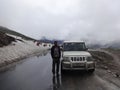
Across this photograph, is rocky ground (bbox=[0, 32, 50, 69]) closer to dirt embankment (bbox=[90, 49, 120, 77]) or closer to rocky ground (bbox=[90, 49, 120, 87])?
rocky ground (bbox=[90, 49, 120, 87])

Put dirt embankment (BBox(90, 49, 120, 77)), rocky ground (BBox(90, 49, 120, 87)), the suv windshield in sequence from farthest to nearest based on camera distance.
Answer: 1. dirt embankment (BBox(90, 49, 120, 77))
2. the suv windshield
3. rocky ground (BBox(90, 49, 120, 87))

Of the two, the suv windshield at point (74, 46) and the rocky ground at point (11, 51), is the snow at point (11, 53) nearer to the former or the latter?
the rocky ground at point (11, 51)

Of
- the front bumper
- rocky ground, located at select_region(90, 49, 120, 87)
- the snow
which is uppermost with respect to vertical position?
the snow

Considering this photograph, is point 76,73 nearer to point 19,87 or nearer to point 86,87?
point 86,87

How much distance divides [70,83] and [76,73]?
3.19 m

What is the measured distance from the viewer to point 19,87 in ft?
34.4

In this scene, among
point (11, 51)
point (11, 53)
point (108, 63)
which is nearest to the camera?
point (108, 63)

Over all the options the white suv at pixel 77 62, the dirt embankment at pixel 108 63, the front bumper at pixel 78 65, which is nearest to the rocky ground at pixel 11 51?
the white suv at pixel 77 62

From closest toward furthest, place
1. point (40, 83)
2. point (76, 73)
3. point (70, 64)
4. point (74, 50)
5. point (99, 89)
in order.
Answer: point (99, 89)
point (40, 83)
point (70, 64)
point (76, 73)
point (74, 50)

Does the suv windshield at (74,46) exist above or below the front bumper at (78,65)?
above

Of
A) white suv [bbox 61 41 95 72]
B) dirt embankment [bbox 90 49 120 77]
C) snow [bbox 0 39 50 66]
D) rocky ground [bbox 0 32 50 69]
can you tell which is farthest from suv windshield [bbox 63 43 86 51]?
snow [bbox 0 39 50 66]

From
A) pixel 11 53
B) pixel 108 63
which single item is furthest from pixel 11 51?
pixel 108 63

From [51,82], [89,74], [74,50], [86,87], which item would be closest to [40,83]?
[51,82]

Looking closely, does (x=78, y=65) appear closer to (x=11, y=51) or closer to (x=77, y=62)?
(x=77, y=62)
